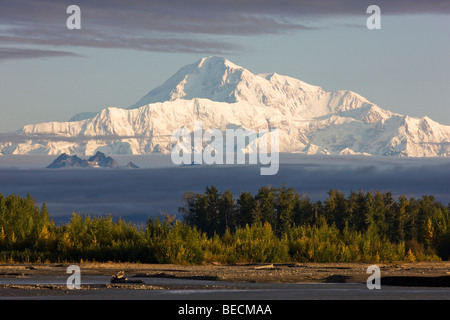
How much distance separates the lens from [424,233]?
6038 centimetres

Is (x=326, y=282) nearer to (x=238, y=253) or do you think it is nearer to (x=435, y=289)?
(x=435, y=289)

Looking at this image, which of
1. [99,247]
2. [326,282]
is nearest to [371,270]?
[326,282]

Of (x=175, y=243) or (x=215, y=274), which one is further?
(x=175, y=243)

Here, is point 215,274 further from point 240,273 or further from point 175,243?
point 175,243

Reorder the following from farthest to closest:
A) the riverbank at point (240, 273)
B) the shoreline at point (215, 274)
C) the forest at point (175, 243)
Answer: the forest at point (175, 243) → the riverbank at point (240, 273) → the shoreline at point (215, 274)

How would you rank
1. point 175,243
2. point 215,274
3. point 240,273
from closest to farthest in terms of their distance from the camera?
1. point 215,274
2. point 240,273
3. point 175,243

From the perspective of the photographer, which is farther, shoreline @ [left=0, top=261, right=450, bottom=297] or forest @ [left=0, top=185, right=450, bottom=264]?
forest @ [left=0, top=185, right=450, bottom=264]

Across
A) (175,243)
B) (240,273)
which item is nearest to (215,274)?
(240,273)

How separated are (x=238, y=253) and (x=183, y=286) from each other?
1475 cm

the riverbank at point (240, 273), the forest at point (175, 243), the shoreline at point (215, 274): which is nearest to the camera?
the shoreline at point (215, 274)

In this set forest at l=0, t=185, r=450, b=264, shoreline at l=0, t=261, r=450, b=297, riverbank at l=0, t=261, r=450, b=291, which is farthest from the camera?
forest at l=0, t=185, r=450, b=264

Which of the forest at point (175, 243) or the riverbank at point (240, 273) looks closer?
the riverbank at point (240, 273)

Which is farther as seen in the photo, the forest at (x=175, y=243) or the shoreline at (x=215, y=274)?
the forest at (x=175, y=243)

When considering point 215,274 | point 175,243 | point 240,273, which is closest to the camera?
point 215,274
